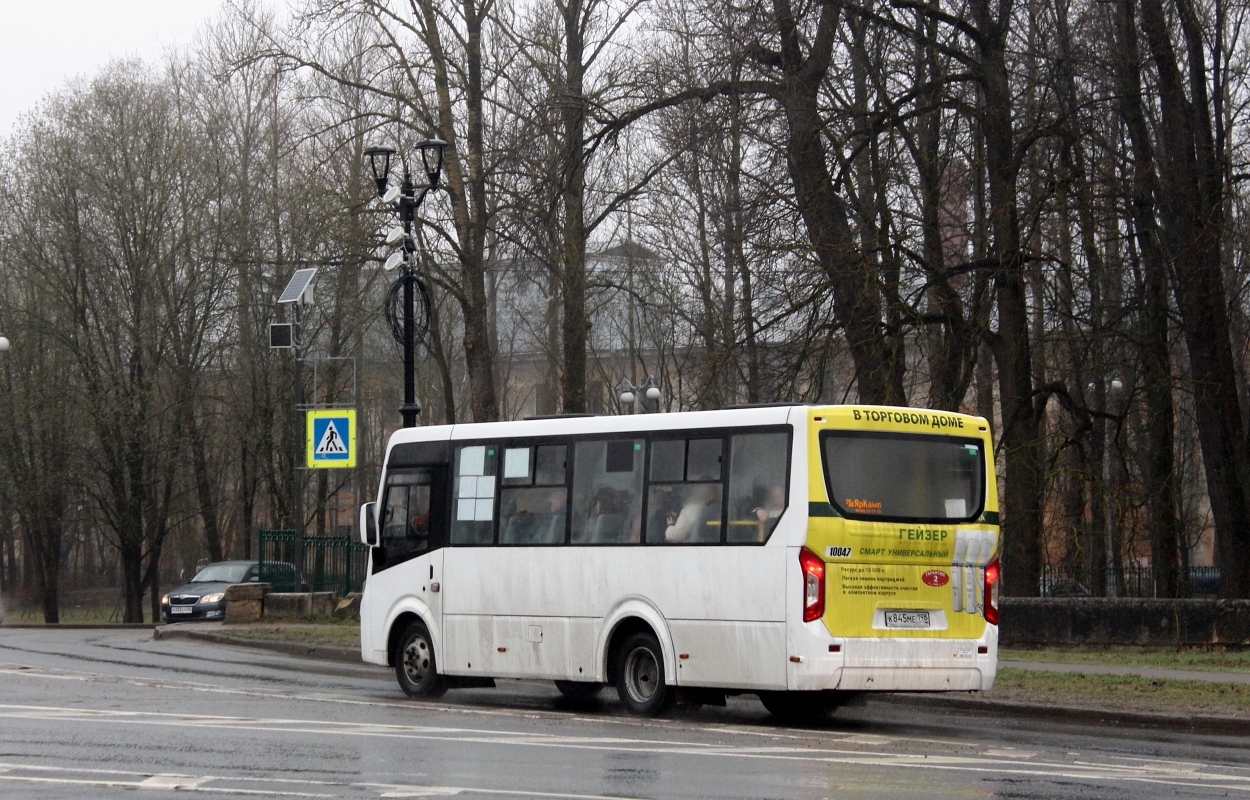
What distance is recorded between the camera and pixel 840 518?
13531 mm

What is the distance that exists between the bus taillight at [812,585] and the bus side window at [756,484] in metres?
0.49

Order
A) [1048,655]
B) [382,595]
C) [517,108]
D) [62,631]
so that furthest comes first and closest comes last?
[62,631] < [517,108] < [1048,655] < [382,595]

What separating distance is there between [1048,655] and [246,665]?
410 inches

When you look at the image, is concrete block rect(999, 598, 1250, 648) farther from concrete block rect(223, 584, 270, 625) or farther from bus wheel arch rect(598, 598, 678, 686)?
concrete block rect(223, 584, 270, 625)

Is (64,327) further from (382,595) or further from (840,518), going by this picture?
(840,518)

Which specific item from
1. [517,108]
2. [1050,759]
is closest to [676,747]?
[1050,759]

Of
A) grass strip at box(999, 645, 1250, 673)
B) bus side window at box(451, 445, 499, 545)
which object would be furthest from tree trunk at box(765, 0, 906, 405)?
bus side window at box(451, 445, 499, 545)

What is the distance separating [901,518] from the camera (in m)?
13.8

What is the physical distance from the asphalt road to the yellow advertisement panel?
1.01 metres

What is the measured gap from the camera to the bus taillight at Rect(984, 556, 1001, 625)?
560 inches

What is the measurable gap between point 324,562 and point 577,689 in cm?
1448

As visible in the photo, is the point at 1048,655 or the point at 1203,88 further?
the point at 1203,88

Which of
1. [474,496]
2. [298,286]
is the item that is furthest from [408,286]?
[474,496]

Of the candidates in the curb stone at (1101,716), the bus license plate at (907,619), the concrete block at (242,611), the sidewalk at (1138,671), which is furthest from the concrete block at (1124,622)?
the concrete block at (242,611)
